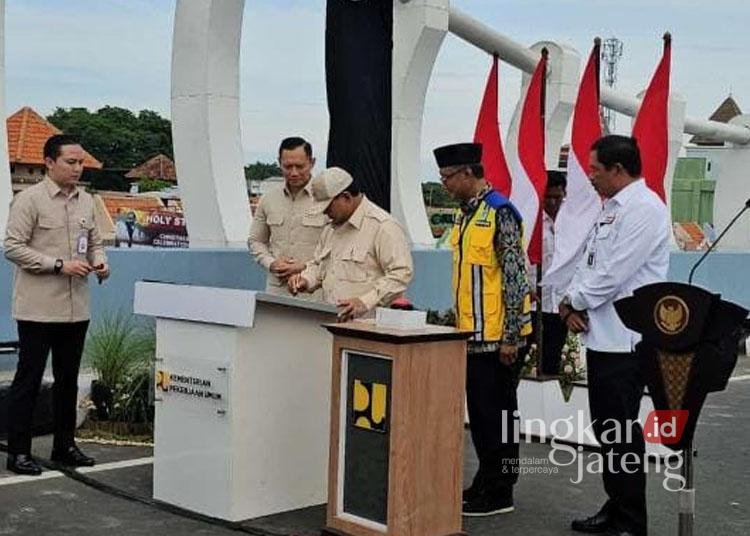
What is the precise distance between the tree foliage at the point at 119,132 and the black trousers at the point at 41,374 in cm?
6023

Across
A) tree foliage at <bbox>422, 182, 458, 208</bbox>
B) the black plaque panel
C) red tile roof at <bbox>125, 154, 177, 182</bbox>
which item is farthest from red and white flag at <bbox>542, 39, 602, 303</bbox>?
red tile roof at <bbox>125, 154, 177, 182</bbox>

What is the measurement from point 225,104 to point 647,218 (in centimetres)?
566

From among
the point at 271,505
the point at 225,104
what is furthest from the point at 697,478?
the point at 225,104

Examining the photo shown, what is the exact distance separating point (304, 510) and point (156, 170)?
2456 inches

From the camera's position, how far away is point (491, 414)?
19.6 feet

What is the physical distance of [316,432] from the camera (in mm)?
5906

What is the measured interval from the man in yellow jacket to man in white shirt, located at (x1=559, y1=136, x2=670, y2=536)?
1.31 ft

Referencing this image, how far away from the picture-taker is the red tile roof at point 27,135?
2457cm

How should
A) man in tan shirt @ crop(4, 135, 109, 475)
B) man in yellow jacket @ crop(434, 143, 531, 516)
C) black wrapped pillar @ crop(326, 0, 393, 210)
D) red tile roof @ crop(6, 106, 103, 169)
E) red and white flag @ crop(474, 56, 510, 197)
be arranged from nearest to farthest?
man in yellow jacket @ crop(434, 143, 531, 516) → man in tan shirt @ crop(4, 135, 109, 475) → black wrapped pillar @ crop(326, 0, 393, 210) → red and white flag @ crop(474, 56, 510, 197) → red tile roof @ crop(6, 106, 103, 169)

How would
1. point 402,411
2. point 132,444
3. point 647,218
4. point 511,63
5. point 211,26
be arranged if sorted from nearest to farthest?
point 402,411 < point 647,218 < point 132,444 < point 211,26 < point 511,63

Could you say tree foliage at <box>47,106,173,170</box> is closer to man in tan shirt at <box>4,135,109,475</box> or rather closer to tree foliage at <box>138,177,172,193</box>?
tree foliage at <box>138,177,172,193</box>

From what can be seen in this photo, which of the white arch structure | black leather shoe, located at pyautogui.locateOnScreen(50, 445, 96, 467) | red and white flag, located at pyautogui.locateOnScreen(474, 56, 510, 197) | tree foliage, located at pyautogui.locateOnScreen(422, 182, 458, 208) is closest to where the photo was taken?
black leather shoe, located at pyautogui.locateOnScreen(50, 445, 96, 467)

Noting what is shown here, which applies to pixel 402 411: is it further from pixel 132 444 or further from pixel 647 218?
pixel 132 444

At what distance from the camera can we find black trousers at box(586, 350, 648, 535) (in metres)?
5.44
